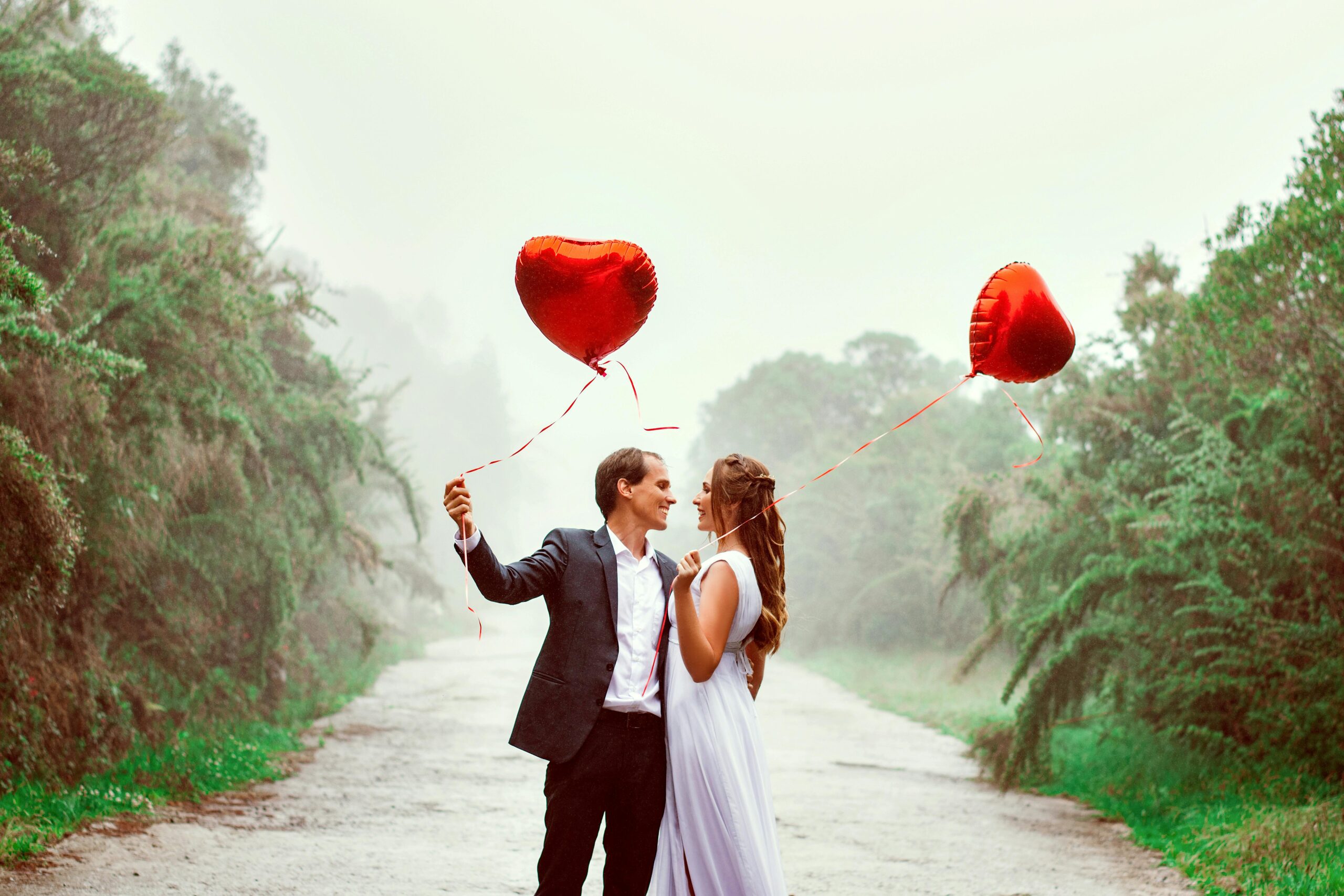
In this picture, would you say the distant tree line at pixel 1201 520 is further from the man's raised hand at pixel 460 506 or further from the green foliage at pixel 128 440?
the green foliage at pixel 128 440

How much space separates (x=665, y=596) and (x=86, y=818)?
15.0 feet

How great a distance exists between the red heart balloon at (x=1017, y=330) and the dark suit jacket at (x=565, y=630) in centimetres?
192

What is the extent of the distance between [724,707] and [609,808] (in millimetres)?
520

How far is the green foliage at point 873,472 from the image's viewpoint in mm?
24328

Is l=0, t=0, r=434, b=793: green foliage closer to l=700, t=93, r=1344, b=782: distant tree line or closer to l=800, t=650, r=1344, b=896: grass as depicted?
l=800, t=650, r=1344, b=896: grass

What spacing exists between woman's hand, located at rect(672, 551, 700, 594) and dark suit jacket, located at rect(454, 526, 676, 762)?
1.50 ft

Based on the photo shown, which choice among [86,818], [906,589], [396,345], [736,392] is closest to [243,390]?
[86,818]

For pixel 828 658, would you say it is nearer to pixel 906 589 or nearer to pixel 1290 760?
pixel 906 589

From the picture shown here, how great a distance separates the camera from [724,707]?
3.37m

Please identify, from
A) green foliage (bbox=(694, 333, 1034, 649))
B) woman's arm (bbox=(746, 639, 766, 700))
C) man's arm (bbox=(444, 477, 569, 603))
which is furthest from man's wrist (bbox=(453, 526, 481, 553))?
green foliage (bbox=(694, 333, 1034, 649))

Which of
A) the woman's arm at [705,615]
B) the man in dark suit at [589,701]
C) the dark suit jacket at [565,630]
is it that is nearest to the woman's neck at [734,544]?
the woman's arm at [705,615]

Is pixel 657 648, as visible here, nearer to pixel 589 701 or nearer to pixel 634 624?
pixel 634 624

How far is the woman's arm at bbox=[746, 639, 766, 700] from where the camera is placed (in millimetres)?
3539

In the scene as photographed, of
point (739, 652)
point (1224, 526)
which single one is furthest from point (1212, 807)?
point (739, 652)
